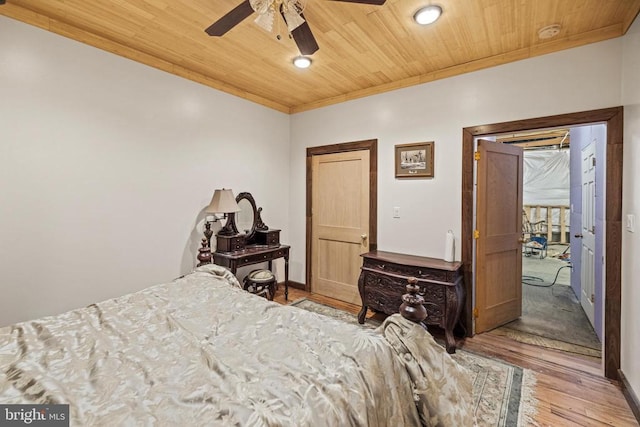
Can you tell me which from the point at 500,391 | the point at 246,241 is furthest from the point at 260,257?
the point at 500,391

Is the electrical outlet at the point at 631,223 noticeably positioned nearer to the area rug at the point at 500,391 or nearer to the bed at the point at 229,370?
the area rug at the point at 500,391

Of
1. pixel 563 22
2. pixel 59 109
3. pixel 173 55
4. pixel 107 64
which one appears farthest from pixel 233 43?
pixel 563 22

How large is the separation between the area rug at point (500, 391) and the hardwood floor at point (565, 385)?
69 mm

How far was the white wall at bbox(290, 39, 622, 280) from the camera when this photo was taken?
2.42 m

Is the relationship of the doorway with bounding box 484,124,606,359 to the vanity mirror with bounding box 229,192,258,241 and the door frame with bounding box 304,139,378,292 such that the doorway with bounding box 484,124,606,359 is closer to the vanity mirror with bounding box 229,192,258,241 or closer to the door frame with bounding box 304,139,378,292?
the door frame with bounding box 304,139,378,292

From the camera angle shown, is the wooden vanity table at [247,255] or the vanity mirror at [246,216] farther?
the vanity mirror at [246,216]

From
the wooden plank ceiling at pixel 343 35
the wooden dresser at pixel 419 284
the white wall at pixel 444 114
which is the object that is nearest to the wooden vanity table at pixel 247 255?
the wooden dresser at pixel 419 284

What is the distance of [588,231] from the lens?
335cm

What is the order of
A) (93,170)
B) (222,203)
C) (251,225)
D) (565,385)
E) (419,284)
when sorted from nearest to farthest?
(565,385) → (93,170) → (419,284) → (222,203) → (251,225)

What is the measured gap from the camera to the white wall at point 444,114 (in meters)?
2.42

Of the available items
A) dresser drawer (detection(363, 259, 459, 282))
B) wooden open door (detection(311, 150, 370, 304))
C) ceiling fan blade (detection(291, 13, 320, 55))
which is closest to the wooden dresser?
dresser drawer (detection(363, 259, 459, 282))

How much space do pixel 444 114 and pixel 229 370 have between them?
3091 mm

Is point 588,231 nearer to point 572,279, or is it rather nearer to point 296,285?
point 572,279

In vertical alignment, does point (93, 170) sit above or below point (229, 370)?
above
